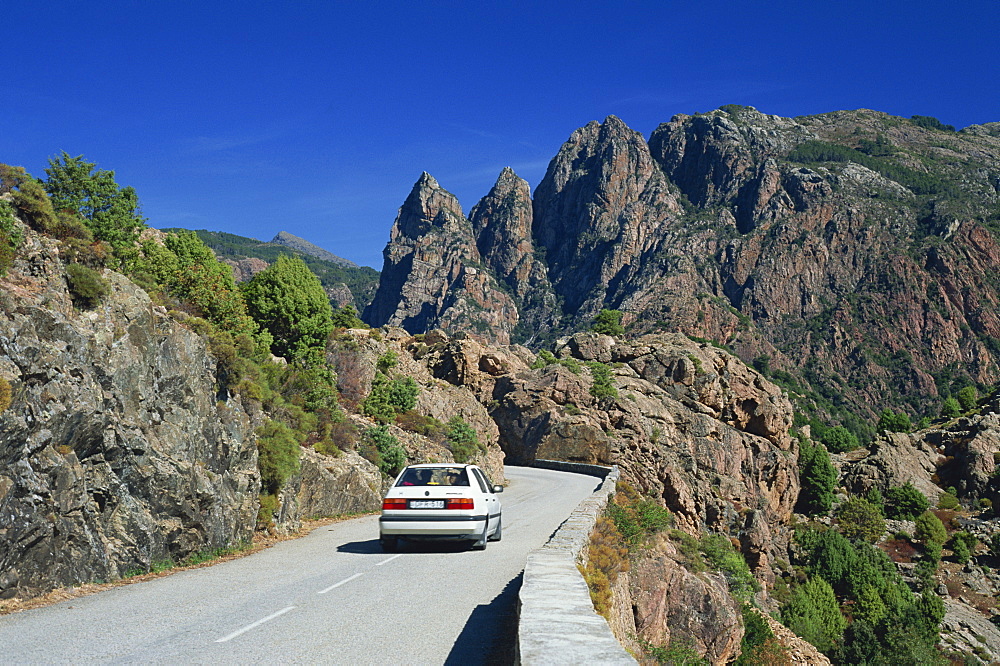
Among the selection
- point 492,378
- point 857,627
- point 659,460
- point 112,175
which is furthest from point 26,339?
point 857,627

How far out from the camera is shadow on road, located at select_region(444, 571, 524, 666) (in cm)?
686

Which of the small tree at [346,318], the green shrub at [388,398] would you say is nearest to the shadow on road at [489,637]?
the green shrub at [388,398]

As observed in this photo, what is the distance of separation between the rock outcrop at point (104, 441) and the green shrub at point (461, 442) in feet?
70.8

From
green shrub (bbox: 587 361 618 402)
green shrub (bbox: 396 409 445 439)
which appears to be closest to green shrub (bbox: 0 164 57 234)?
green shrub (bbox: 396 409 445 439)

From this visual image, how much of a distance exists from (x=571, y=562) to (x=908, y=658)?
51999 millimetres

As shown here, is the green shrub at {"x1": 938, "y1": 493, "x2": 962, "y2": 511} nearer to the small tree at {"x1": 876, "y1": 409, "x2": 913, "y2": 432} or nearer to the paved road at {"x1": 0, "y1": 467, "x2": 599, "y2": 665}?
the small tree at {"x1": 876, "y1": 409, "x2": 913, "y2": 432}

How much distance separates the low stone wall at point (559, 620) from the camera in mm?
4584

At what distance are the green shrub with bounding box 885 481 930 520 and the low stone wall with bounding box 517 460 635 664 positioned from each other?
8240 centimetres

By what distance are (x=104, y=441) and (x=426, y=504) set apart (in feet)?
19.1

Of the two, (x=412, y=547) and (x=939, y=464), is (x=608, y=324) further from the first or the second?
(x=412, y=547)

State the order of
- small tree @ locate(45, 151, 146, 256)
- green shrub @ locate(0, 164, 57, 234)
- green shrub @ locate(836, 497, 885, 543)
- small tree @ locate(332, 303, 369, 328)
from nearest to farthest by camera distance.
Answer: green shrub @ locate(0, 164, 57, 234), small tree @ locate(45, 151, 146, 256), small tree @ locate(332, 303, 369, 328), green shrub @ locate(836, 497, 885, 543)

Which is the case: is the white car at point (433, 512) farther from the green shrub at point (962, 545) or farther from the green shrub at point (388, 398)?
the green shrub at point (962, 545)

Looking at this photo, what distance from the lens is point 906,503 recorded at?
78.4 metres

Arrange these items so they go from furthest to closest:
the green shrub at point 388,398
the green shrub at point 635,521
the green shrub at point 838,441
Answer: the green shrub at point 838,441
the green shrub at point 388,398
the green shrub at point 635,521
